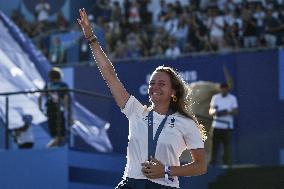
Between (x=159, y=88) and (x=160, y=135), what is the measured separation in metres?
0.38

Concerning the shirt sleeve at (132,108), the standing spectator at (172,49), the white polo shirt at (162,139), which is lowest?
the white polo shirt at (162,139)

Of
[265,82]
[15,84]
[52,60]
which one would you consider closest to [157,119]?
[15,84]

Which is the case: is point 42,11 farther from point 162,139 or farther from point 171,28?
point 162,139

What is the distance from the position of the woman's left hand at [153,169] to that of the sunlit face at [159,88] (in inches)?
19.7

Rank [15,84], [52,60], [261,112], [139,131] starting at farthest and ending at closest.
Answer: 1. [52,60]
2. [261,112]
3. [15,84]
4. [139,131]

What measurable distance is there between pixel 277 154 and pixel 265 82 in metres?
1.69

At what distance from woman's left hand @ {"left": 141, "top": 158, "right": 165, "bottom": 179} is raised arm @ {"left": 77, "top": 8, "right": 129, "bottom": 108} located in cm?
57

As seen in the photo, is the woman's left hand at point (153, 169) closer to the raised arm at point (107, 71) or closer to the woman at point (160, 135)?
the woman at point (160, 135)

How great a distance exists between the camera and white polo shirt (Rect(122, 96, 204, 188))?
6.43 m

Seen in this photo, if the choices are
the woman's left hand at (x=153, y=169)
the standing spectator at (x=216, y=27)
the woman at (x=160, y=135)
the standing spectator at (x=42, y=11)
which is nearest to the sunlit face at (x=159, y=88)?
the woman at (x=160, y=135)

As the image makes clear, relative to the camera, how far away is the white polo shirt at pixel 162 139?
253 inches

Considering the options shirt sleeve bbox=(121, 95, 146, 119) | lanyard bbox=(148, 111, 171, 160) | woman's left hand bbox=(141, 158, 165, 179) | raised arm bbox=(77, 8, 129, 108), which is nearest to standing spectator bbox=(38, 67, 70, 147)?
raised arm bbox=(77, 8, 129, 108)

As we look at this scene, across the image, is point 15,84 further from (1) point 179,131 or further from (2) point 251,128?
(1) point 179,131

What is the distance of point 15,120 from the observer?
14.6 m
